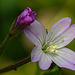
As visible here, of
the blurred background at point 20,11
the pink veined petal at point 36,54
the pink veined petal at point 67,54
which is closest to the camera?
the pink veined petal at point 36,54

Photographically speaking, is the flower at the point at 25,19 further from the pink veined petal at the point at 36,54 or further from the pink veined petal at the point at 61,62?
the pink veined petal at the point at 61,62

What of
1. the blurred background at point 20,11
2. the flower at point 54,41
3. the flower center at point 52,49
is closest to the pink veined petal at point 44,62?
the flower at point 54,41

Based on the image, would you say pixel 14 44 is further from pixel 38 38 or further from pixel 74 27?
pixel 74 27

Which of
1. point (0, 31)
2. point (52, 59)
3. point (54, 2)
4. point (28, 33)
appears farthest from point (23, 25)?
point (54, 2)

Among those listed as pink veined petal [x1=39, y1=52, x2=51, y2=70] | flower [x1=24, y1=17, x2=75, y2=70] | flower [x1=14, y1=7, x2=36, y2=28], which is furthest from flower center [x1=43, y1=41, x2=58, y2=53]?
flower [x1=14, y1=7, x2=36, y2=28]

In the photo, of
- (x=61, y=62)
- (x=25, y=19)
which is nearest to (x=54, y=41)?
(x=61, y=62)

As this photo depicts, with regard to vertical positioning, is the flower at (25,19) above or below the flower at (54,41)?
above
